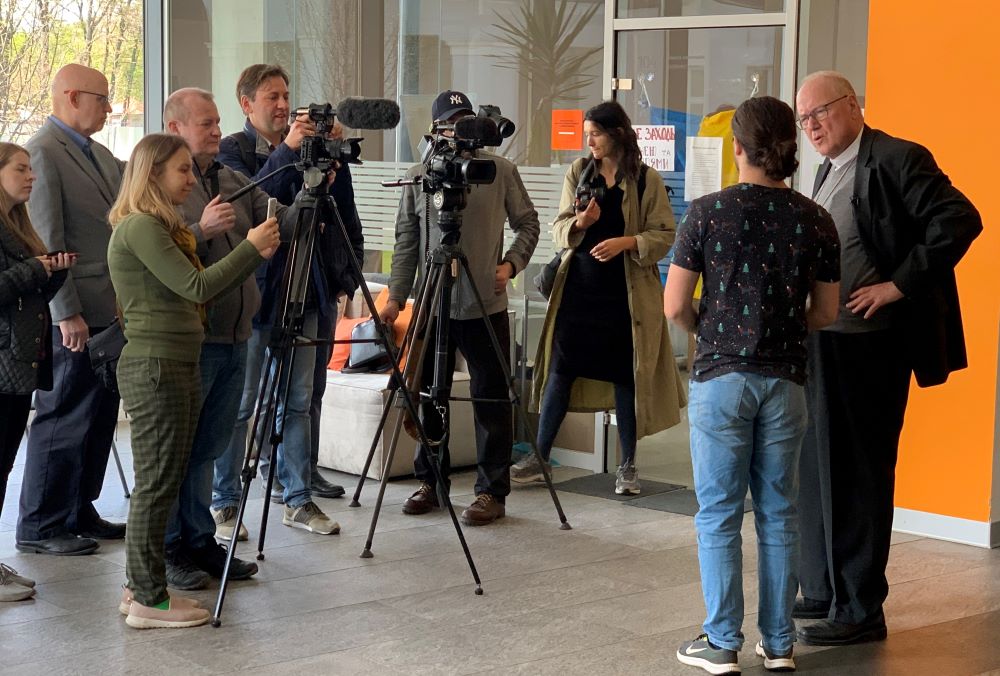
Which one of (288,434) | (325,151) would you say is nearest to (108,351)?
(325,151)

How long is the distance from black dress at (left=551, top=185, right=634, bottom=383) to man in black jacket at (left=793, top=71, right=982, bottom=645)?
5.44ft

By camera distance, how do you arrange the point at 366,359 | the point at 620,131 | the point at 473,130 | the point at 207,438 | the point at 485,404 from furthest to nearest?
the point at 366,359 → the point at 620,131 → the point at 485,404 → the point at 473,130 → the point at 207,438

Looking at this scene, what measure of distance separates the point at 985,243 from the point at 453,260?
2.05 meters

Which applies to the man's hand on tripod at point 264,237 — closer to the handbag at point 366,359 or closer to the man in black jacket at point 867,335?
the man in black jacket at point 867,335

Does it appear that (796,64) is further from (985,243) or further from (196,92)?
(196,92)

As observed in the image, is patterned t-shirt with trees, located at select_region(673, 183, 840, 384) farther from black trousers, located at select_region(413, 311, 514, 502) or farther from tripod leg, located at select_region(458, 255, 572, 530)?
black trousers, located at select_region(413, 311, 514, 502)

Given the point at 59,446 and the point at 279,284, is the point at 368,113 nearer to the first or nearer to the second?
the point at 279,284

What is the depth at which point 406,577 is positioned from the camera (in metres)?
4.46

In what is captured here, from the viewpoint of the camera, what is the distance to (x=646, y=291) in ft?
18.4

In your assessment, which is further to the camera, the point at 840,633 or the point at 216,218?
the point at 216,218

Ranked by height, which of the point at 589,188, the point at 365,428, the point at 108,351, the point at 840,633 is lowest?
the point at 840,633

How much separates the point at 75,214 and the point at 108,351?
0.79 metres

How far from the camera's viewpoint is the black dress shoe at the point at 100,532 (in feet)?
16.0

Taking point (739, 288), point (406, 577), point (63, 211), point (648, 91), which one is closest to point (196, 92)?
point (63, 211)
